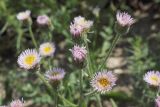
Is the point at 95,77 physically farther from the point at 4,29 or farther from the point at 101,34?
the point at 4,29

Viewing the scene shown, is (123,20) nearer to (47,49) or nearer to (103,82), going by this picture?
(103,82)

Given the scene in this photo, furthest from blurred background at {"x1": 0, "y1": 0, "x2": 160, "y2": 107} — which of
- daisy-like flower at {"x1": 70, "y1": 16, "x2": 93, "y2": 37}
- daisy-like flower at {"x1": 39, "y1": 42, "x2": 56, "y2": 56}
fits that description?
daisy-like flower at {"x1": 70, "y1": 16, "x2": 93, "y2": 37}

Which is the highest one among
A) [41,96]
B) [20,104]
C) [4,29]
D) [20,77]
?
[4,29]

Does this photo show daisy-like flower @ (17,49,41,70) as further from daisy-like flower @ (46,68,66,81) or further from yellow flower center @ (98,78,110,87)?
yellow flower center @ (98,78,110,87)

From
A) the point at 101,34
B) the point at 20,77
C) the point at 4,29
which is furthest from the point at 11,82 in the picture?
the point at 101,34

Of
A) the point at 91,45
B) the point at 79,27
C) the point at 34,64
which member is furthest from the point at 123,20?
the point at 91,45

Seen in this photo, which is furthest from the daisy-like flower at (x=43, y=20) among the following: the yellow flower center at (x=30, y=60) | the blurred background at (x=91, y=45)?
the yellow flower center at (x=30, y=60)
